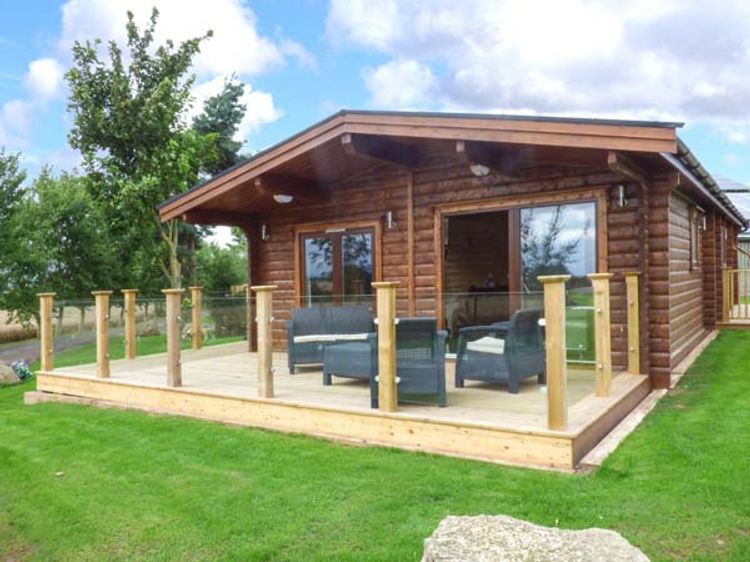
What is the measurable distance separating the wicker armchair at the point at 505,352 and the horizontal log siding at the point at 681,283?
1997mm

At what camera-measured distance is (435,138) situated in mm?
5652

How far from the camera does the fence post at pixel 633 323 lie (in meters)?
5.55

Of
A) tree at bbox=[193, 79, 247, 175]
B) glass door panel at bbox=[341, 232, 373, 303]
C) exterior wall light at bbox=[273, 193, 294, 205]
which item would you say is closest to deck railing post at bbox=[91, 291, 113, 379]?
exterior wall light at bbox=[273, 193, 294, 205]

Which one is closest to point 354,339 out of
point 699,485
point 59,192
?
point 699,485

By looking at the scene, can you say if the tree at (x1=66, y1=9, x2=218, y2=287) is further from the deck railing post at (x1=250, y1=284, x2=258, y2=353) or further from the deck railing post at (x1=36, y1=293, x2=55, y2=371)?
the deck railing post at (x1=250, y1=284, x2=258, y2=353)

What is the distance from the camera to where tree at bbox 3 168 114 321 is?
15.9 meters

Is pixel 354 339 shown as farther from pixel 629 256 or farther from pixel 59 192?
pixel 59 192

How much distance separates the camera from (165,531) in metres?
3.20

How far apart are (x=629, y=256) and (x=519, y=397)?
2037 mm

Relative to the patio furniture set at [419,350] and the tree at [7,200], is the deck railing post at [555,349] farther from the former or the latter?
the tree at [7,200]

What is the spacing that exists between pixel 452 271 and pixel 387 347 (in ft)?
14.6

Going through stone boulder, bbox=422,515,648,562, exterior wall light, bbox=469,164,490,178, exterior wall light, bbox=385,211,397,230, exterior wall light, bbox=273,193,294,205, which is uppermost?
exterior wall light, bbox=469,164,490,178

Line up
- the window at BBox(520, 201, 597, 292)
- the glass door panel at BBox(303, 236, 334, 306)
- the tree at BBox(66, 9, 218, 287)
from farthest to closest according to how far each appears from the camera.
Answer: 1. the tree at BBox(66, 9, 218, 287)
2. the glass door panel at BBox(303, 236, 334, 306)
3. the window at BBox(520, 201, 597, 292)

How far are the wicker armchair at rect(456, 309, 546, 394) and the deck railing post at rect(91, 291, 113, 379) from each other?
3.95 meters
